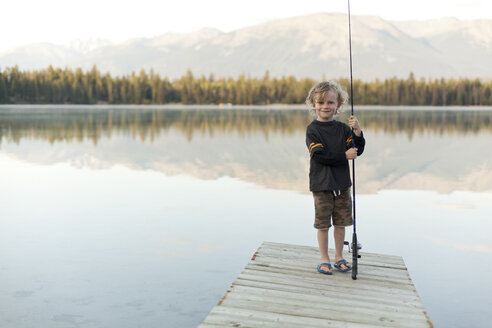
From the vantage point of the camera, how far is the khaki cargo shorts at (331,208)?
17.9 feet

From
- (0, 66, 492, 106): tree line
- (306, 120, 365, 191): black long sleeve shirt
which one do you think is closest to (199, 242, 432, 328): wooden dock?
(306, 120, 365, 191): black long sleeve shirt

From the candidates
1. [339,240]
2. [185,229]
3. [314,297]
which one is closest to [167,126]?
[185,229]

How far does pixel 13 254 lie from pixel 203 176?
8.12 meters

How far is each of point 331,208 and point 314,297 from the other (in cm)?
104

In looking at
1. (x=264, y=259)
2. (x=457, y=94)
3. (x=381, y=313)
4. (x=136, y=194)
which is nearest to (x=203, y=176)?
(x=136, y=194)

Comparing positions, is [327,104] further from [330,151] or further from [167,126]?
[167,126]

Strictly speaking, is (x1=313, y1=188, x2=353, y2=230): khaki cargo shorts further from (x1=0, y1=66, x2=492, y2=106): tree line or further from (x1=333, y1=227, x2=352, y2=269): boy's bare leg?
(x1=0, y1=66, x2=492, y2=106): tree line

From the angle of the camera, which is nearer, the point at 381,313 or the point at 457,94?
the point at 381,313

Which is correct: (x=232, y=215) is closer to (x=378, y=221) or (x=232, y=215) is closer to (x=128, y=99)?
(x=378, y=221)

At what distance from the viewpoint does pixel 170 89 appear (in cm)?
13862

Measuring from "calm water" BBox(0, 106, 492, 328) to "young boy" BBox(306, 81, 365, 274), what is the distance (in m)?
1.37

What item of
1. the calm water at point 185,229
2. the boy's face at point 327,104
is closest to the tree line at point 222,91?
the calm water at point 185,229

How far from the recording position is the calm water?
5543 mm

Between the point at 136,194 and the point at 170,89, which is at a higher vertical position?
the point at 170,89
